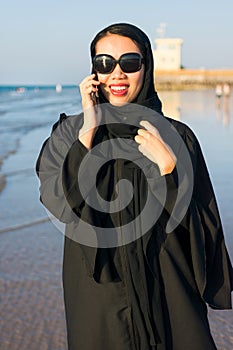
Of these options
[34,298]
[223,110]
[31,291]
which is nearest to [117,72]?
[34,298]

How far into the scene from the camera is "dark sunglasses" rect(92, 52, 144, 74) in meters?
1.96

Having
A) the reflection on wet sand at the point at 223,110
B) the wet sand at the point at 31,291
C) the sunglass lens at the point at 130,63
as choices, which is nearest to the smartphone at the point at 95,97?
the sunglass lens at the point at 130,63

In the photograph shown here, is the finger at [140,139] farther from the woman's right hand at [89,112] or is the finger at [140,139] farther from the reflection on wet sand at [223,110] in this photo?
the reflection on wet sand at [223,110]

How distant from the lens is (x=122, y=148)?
1938 mm

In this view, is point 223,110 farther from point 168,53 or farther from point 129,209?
point 168,53

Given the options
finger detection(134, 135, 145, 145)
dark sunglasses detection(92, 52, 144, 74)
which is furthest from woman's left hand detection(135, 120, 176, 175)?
dark sunglasses detection(92, 52, 144, 74)

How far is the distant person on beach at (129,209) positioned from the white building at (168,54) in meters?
76.6

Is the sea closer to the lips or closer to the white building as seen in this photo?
the lips

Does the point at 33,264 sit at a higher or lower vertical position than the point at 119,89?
lower

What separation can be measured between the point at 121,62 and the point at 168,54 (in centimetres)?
7853

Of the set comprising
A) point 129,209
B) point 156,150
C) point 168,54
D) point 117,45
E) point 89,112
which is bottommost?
point 168,54

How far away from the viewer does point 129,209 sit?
6.29 feet

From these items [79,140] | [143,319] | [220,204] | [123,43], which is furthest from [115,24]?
[220,204]

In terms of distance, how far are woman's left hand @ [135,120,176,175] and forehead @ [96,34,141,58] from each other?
13.3 inches
